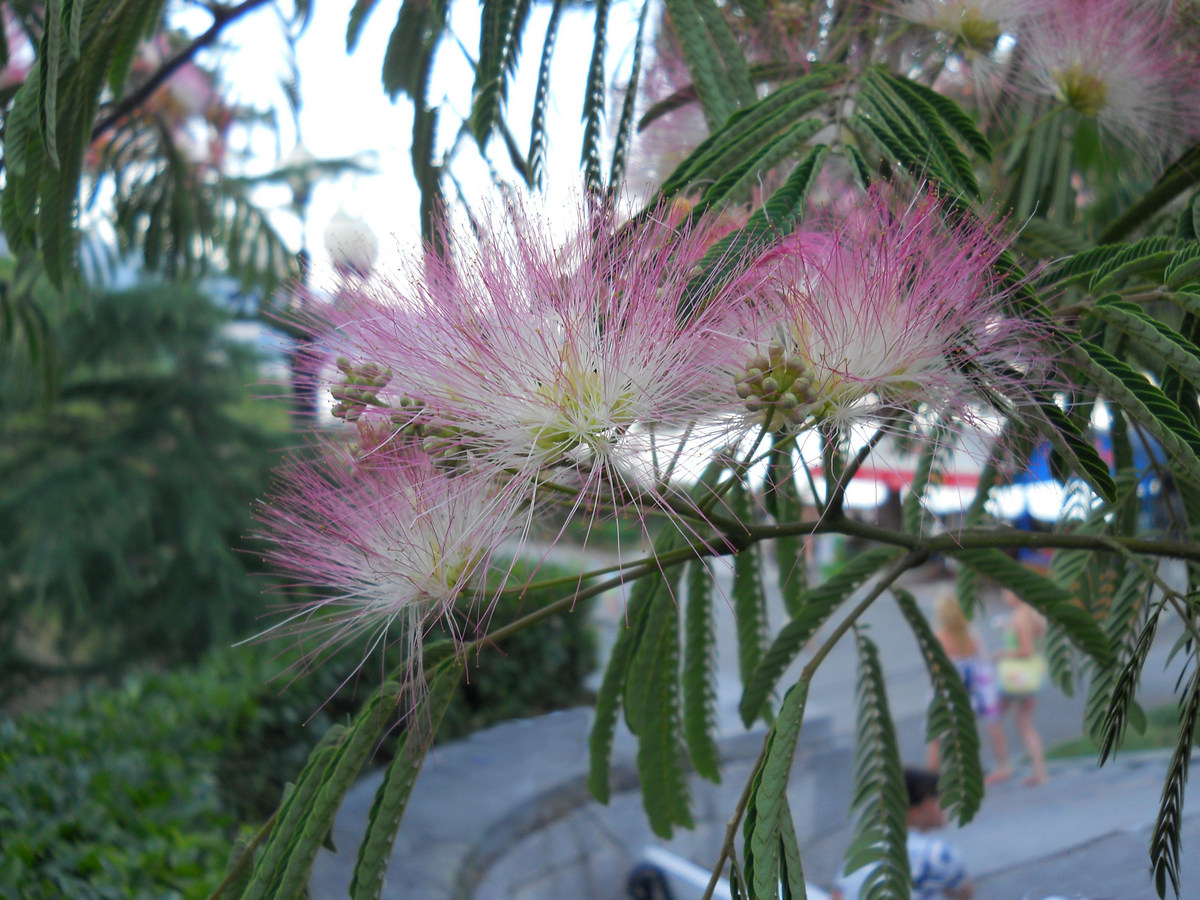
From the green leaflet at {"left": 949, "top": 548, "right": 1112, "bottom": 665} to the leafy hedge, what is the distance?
2.32 ft

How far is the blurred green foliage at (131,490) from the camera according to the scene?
5.20 m

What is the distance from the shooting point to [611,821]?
448 cm

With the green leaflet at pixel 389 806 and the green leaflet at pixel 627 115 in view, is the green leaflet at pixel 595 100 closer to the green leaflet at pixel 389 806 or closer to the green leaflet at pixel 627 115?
the green leaflet at pixel 627 115

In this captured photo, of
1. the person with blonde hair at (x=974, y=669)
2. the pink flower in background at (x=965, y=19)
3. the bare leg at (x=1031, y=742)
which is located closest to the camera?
the pink flower in background at (x=965, y=19)

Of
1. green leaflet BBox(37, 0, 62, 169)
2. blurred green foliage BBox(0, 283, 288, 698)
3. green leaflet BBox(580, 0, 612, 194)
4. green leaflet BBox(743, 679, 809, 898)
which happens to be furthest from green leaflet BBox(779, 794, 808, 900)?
blurred green foliage BBox(0, 283, 288, 698)

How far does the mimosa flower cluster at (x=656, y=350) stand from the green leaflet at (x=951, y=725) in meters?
0.60

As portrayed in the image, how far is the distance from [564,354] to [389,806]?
0.61 meters

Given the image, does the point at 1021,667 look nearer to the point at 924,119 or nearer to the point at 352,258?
the point at 924,119

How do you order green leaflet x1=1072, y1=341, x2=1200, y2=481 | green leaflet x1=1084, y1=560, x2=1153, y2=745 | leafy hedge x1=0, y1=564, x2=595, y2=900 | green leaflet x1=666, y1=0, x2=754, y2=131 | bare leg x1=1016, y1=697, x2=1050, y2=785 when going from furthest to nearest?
bare leg x1=1016, y1=697, x2=1050, y2=785 → leafy hedge x1=0, y1=564, x2=595, y2=900 → green leaflet x1=1084, y1=560, x2=1153, y2=745 → green leaflet x1=666, y1=0, x2=754, y2=131 → green leaflet x1=1072, y1=341, x2=1200, y2=481

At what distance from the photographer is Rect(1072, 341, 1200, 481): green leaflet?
80cm

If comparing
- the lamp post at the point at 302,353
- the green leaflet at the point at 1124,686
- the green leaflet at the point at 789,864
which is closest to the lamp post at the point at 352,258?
the lamp post at the point at 302,353

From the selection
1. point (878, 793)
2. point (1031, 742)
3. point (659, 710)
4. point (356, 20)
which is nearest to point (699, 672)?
point (659, 710)

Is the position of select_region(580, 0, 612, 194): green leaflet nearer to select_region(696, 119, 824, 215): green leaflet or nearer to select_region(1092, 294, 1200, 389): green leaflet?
select_region(696, 119, 824, 215): green leaflet

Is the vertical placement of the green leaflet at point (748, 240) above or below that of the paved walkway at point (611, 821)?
above
